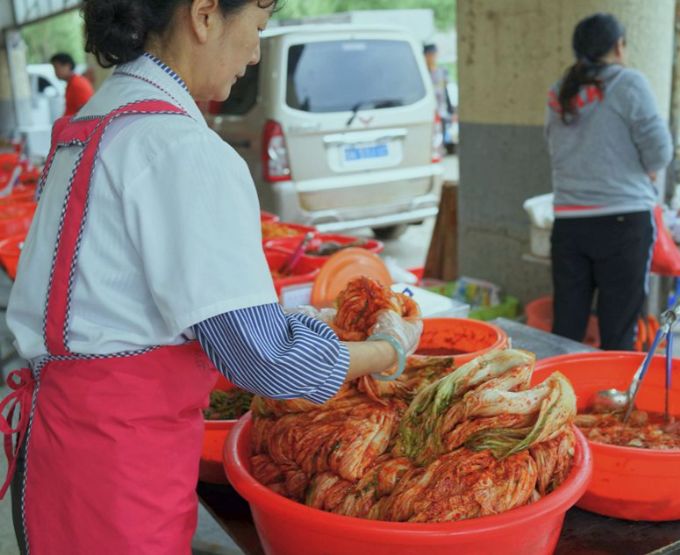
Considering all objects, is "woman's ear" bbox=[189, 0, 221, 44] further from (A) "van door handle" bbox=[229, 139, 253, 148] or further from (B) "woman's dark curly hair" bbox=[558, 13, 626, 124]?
(A) "van door handle" bbox=[229, 139, 253, 148]

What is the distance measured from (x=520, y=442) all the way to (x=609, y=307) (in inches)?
107

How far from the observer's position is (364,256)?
236 cm

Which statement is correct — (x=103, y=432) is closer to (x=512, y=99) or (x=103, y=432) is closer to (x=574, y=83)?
(x=574, y=83)

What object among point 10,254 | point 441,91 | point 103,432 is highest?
point 103,432

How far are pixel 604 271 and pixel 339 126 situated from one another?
347 centimetres

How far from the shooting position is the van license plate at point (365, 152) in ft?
22.3

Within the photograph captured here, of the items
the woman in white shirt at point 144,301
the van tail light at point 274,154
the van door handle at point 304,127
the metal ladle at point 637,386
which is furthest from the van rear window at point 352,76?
the woman in white shirt at point 144,301

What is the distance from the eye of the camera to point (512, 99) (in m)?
4.59

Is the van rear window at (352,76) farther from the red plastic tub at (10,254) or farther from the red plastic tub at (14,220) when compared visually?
the red plastic tub at (10,254)

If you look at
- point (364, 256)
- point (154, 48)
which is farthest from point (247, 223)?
point (364, 256)

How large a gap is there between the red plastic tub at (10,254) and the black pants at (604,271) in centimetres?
244

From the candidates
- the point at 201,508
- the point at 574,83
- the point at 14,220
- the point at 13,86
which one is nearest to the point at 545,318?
the point at 574,83

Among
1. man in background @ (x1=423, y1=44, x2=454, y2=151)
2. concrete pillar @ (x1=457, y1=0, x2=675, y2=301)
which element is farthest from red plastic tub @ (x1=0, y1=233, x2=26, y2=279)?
man in background @ (x1=423, y1=44, x2=454, y2=151)

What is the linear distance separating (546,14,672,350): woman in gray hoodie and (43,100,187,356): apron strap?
8.78 feet
